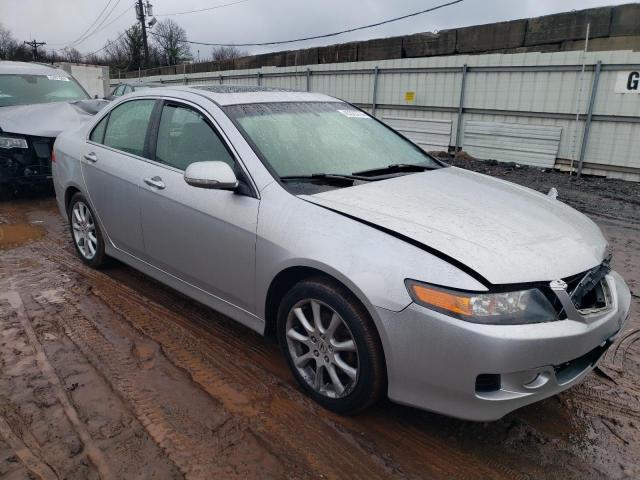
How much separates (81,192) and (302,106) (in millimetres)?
2244

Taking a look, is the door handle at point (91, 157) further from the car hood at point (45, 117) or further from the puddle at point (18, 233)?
the car hood at point (45, 117)

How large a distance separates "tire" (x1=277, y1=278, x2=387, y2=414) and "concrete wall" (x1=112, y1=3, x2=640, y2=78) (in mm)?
9954

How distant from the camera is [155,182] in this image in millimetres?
3562

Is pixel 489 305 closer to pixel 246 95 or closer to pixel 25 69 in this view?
pixel 246 95

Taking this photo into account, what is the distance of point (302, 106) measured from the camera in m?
3.71

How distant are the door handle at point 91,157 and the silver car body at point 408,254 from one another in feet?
2.52

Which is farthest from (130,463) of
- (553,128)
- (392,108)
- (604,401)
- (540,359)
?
(392,108)

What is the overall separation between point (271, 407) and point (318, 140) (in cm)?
173

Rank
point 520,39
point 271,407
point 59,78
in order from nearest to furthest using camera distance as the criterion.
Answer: point 271,407
point 59,78
point 520,39

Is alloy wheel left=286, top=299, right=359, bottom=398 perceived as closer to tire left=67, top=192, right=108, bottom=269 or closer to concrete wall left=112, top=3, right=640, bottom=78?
tire left=67, top=192, right=108, bottom=269

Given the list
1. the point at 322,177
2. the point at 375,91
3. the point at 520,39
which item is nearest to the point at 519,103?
the point at 520,39

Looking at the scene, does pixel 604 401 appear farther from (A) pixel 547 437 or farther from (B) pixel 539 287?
(B) pixel 539 287

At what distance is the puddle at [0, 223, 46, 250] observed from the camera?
562 centimetres

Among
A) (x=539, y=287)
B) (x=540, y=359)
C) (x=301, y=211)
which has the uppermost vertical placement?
(x=301, y=211)
